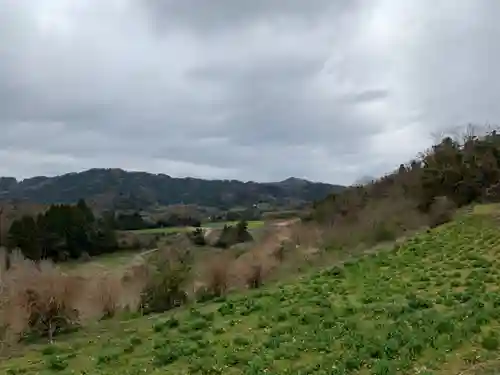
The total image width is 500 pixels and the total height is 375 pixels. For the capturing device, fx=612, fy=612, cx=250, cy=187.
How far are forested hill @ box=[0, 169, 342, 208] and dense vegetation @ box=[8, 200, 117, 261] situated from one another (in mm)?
74330

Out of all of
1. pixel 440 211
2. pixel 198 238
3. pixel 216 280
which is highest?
pixel 440 211

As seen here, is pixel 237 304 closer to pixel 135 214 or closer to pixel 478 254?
pixel 478 254

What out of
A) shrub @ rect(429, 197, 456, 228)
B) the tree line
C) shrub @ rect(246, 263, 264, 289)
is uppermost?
the tree line

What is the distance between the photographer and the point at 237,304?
23.4 m

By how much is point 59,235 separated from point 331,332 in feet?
192

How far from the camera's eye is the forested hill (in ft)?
529

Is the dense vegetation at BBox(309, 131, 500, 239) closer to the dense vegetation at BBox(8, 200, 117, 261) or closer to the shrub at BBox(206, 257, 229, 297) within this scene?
the shrub at BBox(206, 257, 229, 297)

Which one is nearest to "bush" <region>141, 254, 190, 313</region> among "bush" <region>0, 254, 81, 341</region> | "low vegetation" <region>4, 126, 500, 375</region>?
"low vegetation" <region>4, 126, 500, 375</region>

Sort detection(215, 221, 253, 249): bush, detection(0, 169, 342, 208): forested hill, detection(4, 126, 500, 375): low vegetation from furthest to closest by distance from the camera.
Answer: detection(0, 169, 342, 208): forested hill < detection(215, 221, 253, 249): bush < detection(4, 126, 500, 375): low vegetation

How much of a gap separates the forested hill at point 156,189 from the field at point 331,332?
125 meters

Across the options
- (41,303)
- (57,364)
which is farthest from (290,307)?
(41,303)

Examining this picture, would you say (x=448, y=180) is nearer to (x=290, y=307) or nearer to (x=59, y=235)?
(x=290, y=307)

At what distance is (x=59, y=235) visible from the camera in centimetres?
6869

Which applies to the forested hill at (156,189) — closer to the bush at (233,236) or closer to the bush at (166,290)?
the bush at (233,236)
